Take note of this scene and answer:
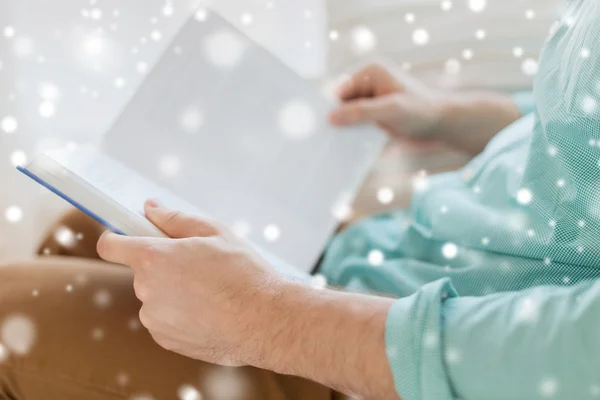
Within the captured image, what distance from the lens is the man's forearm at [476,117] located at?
940 millimetres

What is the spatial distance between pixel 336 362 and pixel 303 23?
0.88 metres

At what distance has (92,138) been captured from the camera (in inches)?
44.3

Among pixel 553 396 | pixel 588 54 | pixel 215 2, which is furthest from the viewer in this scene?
pixel 215 2

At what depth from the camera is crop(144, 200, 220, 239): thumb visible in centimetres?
64

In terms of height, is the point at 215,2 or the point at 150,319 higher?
the point at 215,2

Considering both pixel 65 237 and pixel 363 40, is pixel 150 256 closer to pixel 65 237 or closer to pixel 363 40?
pixel 65 237

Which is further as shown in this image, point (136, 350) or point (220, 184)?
point (220, 184)

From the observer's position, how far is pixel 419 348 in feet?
1.64

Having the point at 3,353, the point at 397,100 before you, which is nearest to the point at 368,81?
the point at 397,100

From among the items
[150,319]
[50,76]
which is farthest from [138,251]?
[50,76]

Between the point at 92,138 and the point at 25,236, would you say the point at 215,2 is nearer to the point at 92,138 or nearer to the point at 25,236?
the point at 92,138

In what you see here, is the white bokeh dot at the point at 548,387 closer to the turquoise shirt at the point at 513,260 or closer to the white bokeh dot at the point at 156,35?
the turquoise shirt at the point at 513,260

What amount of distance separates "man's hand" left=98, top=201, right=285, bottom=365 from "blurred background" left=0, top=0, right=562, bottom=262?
1.56ft

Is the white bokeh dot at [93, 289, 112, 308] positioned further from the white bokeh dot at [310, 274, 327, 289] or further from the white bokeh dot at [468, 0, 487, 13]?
the white bokeh dot at [468, 0, 487, 13]
